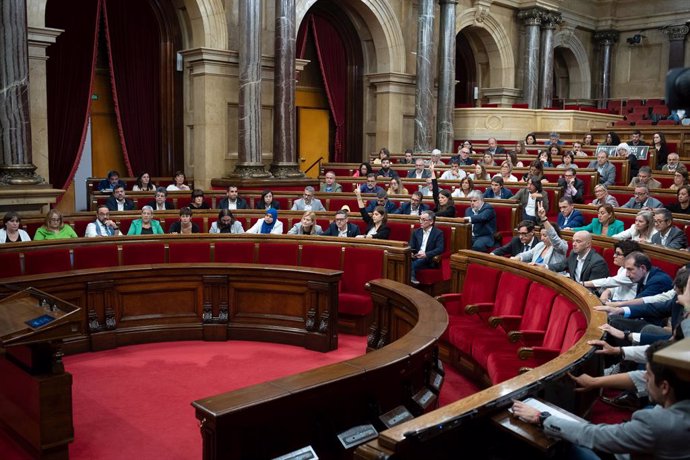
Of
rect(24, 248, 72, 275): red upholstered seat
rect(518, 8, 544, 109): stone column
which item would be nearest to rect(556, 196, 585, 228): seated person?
rect(24, 248, 72, 275): red upholstered seat

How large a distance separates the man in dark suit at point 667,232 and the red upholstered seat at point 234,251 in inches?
136

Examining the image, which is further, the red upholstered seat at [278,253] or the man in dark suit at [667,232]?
the red upholstered seat at [278,253]

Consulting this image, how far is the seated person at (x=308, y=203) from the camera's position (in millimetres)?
8492

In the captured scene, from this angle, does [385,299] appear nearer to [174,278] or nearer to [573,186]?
[174,278]

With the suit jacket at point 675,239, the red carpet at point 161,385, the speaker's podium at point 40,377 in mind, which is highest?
the suit jacket at point 675,239

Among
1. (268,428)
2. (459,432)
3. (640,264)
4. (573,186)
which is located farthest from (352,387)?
(573,186)

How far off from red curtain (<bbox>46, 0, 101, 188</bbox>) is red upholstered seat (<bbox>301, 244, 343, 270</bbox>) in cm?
578

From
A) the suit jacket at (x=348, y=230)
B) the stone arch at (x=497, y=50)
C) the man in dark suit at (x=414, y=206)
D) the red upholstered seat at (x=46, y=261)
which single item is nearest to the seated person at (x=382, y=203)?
the man in dark suit at (x=414, y=206)

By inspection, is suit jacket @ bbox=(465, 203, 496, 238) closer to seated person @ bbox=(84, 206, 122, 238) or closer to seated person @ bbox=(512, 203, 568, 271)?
seated person @ bbox=(512, 203, 568, 271)

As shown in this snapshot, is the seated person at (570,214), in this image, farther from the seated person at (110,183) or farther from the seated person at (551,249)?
the seated person at (110,183)

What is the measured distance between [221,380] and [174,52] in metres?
8.01

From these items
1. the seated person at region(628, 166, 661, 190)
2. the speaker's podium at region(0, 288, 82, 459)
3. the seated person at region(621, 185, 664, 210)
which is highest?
the seated person at region(628, 166, 661, 190)

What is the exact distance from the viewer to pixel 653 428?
190 centimetres

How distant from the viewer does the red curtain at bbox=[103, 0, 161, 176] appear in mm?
10930
